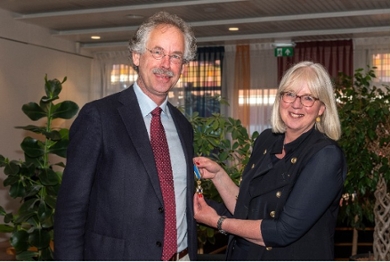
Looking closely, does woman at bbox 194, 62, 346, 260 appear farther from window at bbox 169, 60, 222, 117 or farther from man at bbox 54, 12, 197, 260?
window at bbox 169, 60, 222, 117

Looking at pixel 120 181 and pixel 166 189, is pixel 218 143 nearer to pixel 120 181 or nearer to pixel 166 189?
pixel 166 189

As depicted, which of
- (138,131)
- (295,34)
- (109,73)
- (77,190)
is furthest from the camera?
(109,73)

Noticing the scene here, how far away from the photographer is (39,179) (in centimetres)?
398

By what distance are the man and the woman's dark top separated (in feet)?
1.04

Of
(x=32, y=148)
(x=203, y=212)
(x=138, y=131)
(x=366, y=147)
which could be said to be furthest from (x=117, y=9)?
(x=138, y=131)

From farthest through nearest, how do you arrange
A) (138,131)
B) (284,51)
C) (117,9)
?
(284,51)
(117,9)
(138,131)

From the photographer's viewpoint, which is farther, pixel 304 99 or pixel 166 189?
pixel 304 99

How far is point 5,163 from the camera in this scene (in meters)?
3.99

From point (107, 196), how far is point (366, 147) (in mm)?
3737

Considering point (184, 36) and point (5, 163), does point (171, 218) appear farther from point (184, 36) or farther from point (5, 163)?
point (5, 163)

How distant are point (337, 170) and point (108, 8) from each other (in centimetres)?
831

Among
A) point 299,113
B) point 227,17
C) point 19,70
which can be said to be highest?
point 227,17

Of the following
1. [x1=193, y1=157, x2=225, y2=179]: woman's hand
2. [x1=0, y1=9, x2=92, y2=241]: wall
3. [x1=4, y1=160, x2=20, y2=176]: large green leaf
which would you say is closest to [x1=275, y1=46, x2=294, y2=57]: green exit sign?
[x1=0, y1=9, x2=92, y2=241]: wall

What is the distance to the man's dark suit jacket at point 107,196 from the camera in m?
2.10
